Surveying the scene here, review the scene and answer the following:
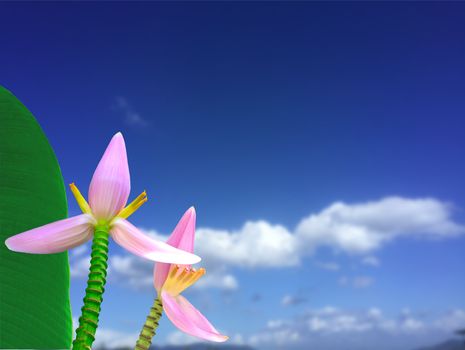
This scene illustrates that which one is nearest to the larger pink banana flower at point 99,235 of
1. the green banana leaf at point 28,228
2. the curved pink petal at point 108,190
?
the curved pink petal at point 108,190

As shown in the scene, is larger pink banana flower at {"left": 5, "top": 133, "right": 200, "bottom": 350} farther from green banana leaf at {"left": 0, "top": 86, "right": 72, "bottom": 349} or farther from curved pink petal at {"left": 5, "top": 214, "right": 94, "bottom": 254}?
green banana leaf at {"left": 0, "top": 86, "right": 72, "bottom": 349}

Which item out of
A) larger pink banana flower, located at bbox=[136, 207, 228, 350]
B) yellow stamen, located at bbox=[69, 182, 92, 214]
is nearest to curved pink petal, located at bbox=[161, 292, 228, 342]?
larger pink banana flower, located at bbox=[136, 207, 228, 350]

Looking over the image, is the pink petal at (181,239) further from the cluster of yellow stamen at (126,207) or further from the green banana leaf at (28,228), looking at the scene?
the green banana leaf at (28,228)

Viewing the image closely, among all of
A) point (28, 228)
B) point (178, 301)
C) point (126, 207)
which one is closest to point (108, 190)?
point (126, 207)

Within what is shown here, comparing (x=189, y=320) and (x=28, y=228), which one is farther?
(x=28, y=228)

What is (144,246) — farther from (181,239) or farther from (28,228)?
(28,228)

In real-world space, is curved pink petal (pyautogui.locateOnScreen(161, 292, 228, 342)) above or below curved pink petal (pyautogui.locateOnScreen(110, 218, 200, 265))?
below
